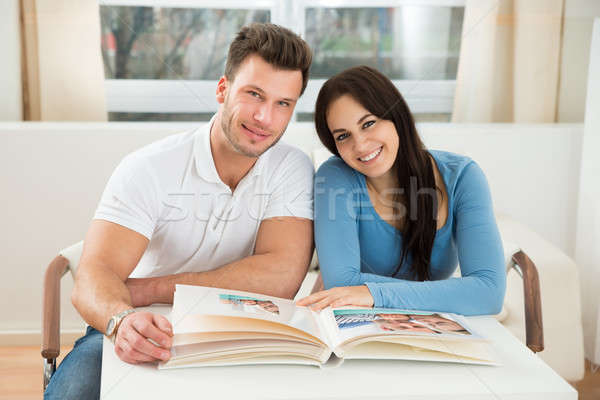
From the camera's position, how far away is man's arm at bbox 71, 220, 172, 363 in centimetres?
67

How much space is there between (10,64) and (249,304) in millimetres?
1369

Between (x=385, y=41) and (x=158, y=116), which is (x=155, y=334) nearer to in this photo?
(x=158, y=116)

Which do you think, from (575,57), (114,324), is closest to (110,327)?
(114,324)

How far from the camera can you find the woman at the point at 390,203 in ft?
3.16

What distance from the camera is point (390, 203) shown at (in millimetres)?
1091

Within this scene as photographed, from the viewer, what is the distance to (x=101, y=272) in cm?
91

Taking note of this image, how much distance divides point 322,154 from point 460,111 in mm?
510

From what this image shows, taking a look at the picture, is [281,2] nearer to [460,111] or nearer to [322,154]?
[322,154]

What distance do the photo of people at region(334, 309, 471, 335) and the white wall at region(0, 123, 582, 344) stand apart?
99 cm

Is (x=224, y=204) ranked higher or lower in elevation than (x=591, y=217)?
higher

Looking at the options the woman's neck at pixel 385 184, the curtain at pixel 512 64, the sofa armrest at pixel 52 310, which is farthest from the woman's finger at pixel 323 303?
the curtain at pixel 512 64

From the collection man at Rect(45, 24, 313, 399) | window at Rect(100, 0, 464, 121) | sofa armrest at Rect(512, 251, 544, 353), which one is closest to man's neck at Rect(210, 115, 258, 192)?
man at Rect(45, 24, 313, 399)

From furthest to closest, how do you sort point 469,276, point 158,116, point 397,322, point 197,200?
point 158,116
point 197,200
point 469,276
point 397,322

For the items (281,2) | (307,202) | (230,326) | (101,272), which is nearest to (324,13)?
(281,2)
